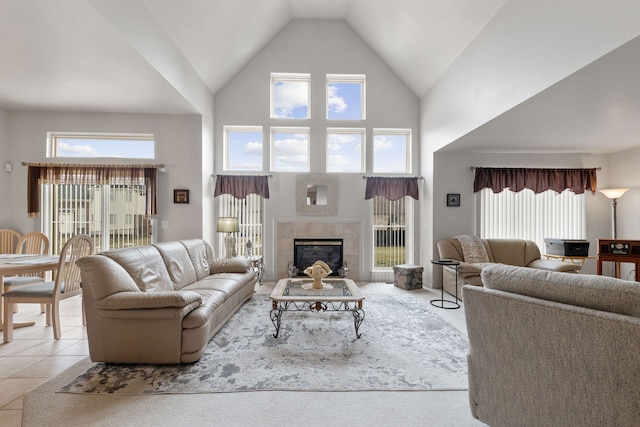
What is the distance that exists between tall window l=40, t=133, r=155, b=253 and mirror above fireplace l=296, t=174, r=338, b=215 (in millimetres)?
2663

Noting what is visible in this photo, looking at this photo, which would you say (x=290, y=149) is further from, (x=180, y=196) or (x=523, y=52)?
(x=523, y=52)

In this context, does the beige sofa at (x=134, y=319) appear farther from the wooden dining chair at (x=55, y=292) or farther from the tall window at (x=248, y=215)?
the tall window at (x=248, y=215)

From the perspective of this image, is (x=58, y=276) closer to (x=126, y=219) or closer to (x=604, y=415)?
(x=126, y=219)

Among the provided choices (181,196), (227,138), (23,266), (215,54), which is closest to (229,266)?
(181,196)

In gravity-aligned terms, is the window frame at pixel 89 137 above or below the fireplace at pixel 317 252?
above

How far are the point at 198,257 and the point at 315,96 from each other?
12.4 feet

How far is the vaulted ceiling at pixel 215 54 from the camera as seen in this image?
271 centimetres

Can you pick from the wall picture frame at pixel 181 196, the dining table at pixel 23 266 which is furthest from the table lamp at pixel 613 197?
the dining table at pixel 23 266

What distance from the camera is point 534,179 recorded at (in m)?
5.34

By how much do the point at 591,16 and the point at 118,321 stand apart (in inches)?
175

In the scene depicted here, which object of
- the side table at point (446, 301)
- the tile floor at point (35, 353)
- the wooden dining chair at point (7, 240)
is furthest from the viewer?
the wooden dining chair at point (7, 240)

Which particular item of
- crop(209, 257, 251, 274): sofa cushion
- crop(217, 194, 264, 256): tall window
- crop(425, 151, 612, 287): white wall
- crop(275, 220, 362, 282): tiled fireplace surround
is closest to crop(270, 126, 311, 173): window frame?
crop(217, 194, 264, 256): tall window

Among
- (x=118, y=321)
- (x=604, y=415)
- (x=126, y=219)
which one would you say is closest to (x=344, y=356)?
(x=604, y=415)

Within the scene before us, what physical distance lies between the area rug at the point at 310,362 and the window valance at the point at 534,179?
3.05 m
